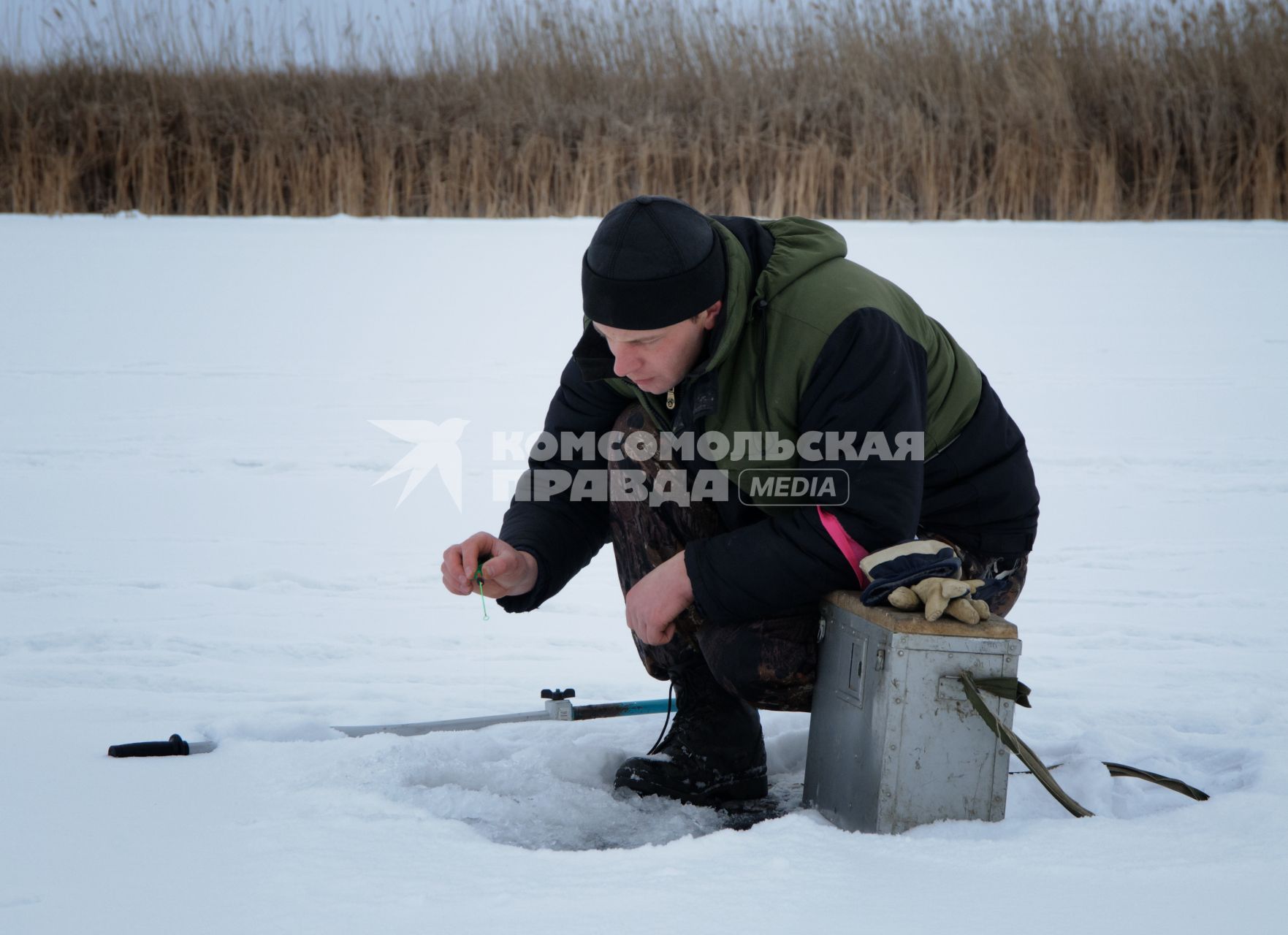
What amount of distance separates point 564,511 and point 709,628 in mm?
397

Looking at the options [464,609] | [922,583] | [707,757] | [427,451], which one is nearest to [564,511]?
[707,757]

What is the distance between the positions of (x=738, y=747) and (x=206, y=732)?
92 centimetres

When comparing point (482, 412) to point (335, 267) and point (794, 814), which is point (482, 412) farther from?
point (794, 814)

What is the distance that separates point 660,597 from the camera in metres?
1.61

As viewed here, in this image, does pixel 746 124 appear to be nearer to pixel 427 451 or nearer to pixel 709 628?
pixel 427 451

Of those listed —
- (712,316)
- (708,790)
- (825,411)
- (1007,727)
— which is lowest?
(708,790)

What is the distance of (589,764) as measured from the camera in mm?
1931

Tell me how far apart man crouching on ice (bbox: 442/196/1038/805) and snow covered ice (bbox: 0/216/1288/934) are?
0.77 ft

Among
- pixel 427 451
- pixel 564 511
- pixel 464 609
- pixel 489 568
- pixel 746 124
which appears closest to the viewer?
pixel 489 568

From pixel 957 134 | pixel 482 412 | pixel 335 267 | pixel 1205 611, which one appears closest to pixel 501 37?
pixel 335 267

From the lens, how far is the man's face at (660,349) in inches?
61.6

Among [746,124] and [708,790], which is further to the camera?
[746,124]

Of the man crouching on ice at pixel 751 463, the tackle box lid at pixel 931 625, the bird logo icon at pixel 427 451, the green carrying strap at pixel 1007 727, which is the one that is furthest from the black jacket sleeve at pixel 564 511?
the bird logo icon at pixel 427 451

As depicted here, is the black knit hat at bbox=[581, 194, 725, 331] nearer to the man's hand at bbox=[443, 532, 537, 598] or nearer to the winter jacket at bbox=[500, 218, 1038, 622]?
the winter jacket at bbox=[500, 218, 1038, 622]
